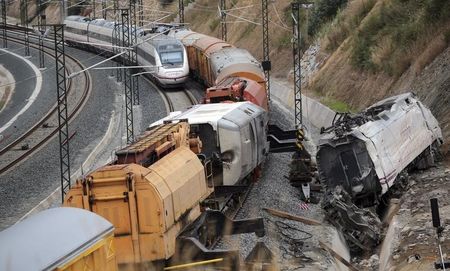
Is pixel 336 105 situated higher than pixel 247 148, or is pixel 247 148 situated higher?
pixel 247 148

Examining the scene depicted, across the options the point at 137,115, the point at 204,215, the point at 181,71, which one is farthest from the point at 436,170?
the point at 181,71

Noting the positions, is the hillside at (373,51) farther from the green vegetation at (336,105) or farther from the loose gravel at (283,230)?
the loose gravel at (283,230)

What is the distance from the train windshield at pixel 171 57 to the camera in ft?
147

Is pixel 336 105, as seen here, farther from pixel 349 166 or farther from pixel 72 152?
pixel 349 166

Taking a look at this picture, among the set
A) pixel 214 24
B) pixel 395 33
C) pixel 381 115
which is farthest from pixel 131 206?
pixel 214 24

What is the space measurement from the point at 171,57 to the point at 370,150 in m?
24.6

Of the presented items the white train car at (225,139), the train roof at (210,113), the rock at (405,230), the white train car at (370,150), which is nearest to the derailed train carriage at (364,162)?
the white train car at (370,150)

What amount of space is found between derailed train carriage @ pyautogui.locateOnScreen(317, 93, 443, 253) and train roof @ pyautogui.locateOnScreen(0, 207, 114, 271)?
33.9 ft

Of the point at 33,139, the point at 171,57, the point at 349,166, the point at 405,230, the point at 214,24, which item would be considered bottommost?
the point at 214,24

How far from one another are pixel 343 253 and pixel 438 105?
480 inches

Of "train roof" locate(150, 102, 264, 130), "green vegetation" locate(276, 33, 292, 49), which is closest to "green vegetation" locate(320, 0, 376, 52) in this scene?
"green vegetation" locate(276, 33, 292, 49)

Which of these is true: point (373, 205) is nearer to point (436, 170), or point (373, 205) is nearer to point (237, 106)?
point (436, 170)

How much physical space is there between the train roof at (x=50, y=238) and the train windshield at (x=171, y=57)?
110 feet

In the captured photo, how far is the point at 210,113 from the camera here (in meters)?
22.4
